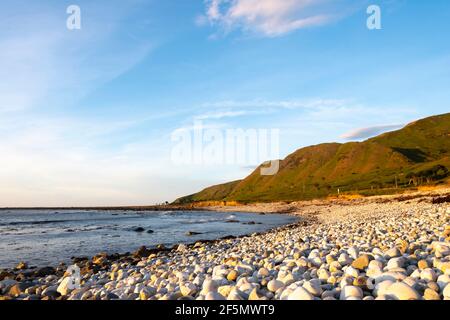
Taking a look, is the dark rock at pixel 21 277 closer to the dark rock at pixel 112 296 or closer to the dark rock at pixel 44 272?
the dark rock at pixel 44 272

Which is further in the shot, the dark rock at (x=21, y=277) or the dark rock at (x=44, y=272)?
the dark rock at (x=44, y=272)

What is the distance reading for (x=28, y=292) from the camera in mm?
11164

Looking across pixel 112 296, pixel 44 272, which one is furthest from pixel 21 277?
pixel 112 296

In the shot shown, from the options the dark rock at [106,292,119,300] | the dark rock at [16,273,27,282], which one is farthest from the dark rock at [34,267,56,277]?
the dark rock at [106,292,119,300]

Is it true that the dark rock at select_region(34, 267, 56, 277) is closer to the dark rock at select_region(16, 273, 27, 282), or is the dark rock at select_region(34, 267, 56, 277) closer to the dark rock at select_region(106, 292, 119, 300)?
the dark rock at select_region(16, 273, 27, 282)

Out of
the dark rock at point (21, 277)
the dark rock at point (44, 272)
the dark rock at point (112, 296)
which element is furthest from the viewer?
the dark rock at point (44, 272)

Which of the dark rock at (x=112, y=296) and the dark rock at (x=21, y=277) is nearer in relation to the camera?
the dark rock at (x=112, y=296)

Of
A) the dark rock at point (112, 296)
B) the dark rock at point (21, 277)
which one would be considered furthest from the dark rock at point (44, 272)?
the dark rock at point (112, 296)

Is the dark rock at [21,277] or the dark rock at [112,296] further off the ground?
the dark rock at [112,296]

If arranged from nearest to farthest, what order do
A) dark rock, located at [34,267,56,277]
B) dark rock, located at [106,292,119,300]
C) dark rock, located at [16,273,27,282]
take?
1. dark rock, located at [106,292,119,300]
2. dark rock, located at [16,273,27,282]
3. dark rock, located at [34,267,56,277]

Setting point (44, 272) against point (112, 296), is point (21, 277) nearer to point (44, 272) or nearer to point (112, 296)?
point (44, 272)

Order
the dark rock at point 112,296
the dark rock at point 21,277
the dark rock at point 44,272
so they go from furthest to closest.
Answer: the dark rock at point 44,272 → the dark rock at point 21,277 → the dark rock at point 112,296
